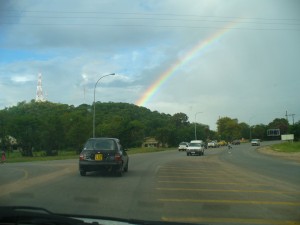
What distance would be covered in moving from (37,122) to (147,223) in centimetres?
7518

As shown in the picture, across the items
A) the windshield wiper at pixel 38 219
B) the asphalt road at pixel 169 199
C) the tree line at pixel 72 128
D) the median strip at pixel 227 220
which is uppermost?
the tree line at pixel 72 128

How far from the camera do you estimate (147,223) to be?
17.4 feet

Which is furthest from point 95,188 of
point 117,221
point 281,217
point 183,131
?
point 183,131

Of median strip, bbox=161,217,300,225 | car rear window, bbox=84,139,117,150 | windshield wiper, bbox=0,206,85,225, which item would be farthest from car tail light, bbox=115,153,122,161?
windshield wiper, bbox=0,206,85,225

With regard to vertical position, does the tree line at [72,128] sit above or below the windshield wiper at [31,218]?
above

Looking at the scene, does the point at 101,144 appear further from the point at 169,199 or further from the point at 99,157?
the point at 169,199

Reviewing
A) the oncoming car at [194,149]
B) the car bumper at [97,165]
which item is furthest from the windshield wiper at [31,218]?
the oncoming car at [194,149]

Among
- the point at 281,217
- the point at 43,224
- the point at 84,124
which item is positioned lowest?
the point at 281,217

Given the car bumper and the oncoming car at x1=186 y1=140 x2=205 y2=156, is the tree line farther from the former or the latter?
the car bumper

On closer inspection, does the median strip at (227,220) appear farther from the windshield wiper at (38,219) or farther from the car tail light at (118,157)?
the car tail light at (118,157)

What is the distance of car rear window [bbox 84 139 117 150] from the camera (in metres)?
19.0

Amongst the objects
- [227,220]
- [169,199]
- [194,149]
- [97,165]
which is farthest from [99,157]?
[194,149]

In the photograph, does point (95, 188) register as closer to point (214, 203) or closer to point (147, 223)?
point (214, 203)

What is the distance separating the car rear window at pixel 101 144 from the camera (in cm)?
1900
